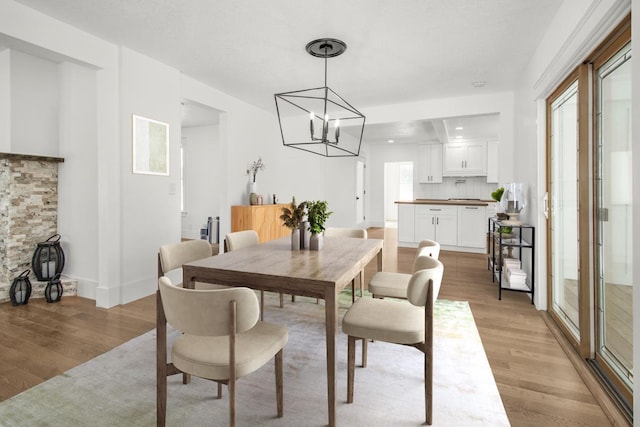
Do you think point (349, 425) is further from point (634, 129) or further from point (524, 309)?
point (524, 309)

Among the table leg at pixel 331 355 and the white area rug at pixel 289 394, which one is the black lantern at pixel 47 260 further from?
the table leg at pixel 331 355

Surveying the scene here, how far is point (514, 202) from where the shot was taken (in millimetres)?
3576

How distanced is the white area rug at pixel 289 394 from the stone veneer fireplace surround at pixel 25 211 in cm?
208

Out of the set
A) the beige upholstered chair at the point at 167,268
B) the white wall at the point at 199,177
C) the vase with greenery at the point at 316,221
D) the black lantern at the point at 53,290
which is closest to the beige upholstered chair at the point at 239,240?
the beige upholstered chair at the point at 167,268

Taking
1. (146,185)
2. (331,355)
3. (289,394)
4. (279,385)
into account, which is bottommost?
(289,394)

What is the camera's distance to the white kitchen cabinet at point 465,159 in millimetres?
8070

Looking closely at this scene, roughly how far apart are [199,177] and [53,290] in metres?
4.54

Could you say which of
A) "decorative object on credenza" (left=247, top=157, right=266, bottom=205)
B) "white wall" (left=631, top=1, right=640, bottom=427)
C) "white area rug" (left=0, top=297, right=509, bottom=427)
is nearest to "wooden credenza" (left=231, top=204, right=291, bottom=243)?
"decorative object on credenza" (left=247, top=157, right=266, bottom=205)

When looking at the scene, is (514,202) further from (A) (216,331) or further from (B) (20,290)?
(B) (20,290)

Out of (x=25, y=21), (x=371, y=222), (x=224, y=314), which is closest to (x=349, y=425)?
(x=224, y=314)

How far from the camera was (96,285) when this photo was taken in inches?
140

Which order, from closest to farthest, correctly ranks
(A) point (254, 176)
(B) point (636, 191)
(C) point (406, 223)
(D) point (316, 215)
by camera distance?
1. (B) point (636, 191)
2. (D) point (316, 215)
3. (A) point (254, 176)
4. (C) point (406, 223)

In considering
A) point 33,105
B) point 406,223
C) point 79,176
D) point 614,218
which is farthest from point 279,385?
point 406,223

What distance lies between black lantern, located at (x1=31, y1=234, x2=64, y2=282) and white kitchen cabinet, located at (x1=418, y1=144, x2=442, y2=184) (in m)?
7.58
